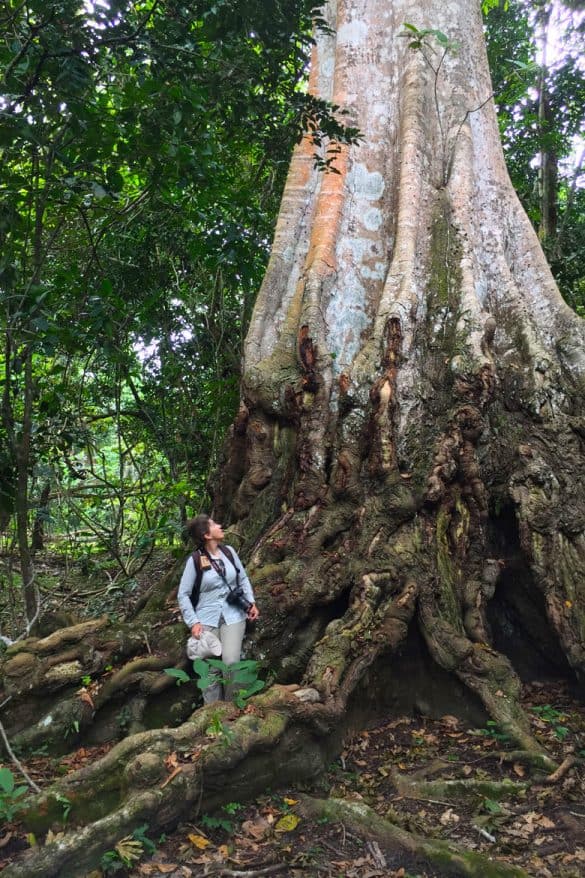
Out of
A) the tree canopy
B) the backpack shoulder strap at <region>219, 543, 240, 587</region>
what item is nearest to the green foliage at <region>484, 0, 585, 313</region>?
the tree canopy

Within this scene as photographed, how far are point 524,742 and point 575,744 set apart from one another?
391 mm

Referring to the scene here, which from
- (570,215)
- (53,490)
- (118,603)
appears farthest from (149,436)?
(570,215)

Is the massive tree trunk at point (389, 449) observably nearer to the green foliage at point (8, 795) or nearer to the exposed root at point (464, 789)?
the green foliage at point (8, 795)

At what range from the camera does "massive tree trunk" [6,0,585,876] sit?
4.09 m

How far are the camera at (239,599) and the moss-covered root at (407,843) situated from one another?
1.21m

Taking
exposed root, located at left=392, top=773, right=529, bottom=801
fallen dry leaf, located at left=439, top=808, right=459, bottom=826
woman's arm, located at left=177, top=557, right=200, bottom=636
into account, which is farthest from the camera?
woman's arm, located at left=177, top=557, right=200, bottom=636

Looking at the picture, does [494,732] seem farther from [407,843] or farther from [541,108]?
[541,108]

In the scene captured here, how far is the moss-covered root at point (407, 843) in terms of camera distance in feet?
9.72

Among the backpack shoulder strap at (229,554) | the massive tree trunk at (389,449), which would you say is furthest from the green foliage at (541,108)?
the backpack shoulder strap at (229,554)

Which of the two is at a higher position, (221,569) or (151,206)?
(151,206)

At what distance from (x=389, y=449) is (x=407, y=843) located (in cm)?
260

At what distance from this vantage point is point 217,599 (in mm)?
4398

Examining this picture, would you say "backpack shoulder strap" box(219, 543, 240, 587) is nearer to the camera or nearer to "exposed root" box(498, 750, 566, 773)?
the camera

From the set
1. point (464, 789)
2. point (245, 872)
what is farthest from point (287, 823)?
point (464, 789)
